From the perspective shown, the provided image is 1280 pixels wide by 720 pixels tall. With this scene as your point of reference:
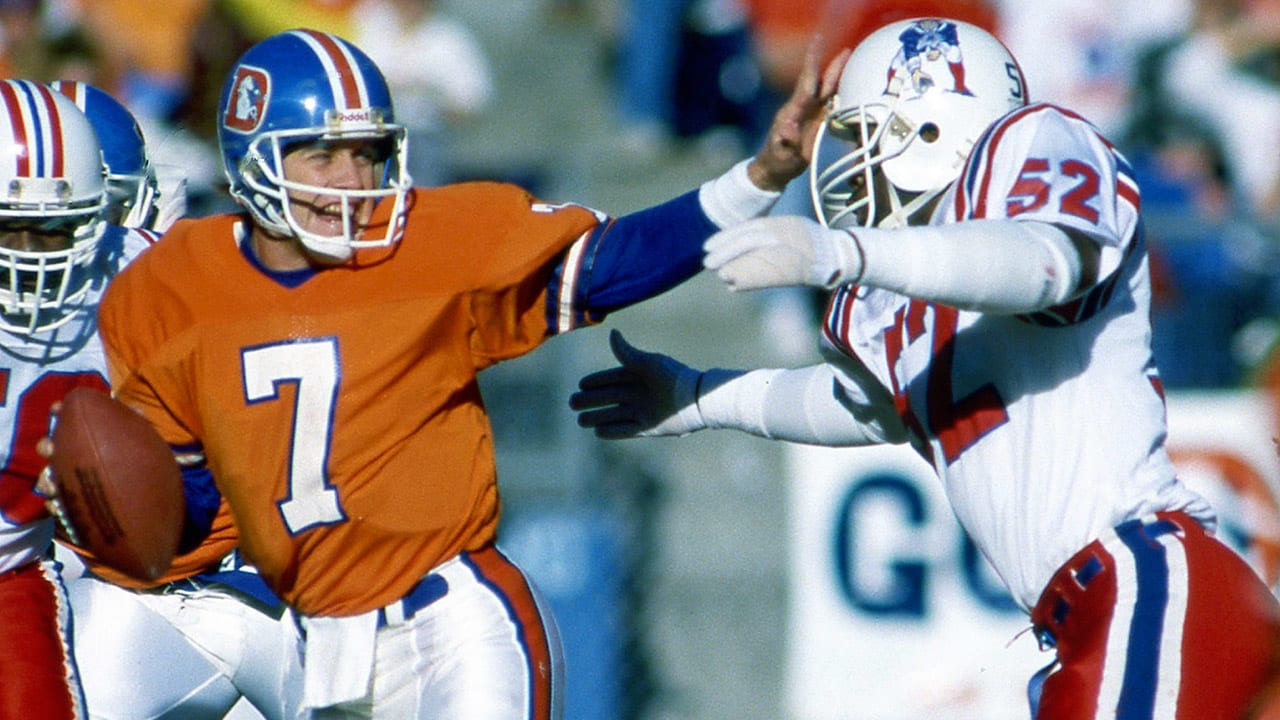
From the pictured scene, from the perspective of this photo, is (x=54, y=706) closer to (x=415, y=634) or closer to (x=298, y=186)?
(x=415, y=634)

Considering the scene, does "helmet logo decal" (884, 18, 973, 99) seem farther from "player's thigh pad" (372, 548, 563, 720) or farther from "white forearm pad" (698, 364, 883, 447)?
"player's thigh pad" (372, 548, 563, 720)

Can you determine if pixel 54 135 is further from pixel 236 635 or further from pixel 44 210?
pixel 236 635

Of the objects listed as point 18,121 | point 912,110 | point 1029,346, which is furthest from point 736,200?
point 18,121

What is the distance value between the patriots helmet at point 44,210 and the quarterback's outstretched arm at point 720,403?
1130 millimetres

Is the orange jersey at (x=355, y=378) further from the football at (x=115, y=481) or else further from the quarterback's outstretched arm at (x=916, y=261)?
the quarterback's outstretched arm at (x=916, y=261)

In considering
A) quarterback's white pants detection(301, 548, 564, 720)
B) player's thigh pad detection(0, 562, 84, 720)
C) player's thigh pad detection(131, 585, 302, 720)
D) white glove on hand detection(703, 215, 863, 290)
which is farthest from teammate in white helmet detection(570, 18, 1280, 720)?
player's thigh pad detection(0, 562, 84, 720)

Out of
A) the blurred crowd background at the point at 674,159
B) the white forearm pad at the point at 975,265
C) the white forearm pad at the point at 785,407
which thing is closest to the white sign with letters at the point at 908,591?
the blurred crowd background at the point at 674,159

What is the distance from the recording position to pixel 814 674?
7.21 meters

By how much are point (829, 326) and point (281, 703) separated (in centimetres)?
145

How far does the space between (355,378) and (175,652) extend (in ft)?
3.05

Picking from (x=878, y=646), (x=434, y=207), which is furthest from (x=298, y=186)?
(x=878, y=646)

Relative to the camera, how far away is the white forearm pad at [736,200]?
3525 millimetres

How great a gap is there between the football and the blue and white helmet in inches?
42.3

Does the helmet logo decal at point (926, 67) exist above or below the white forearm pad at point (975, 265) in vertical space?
above
